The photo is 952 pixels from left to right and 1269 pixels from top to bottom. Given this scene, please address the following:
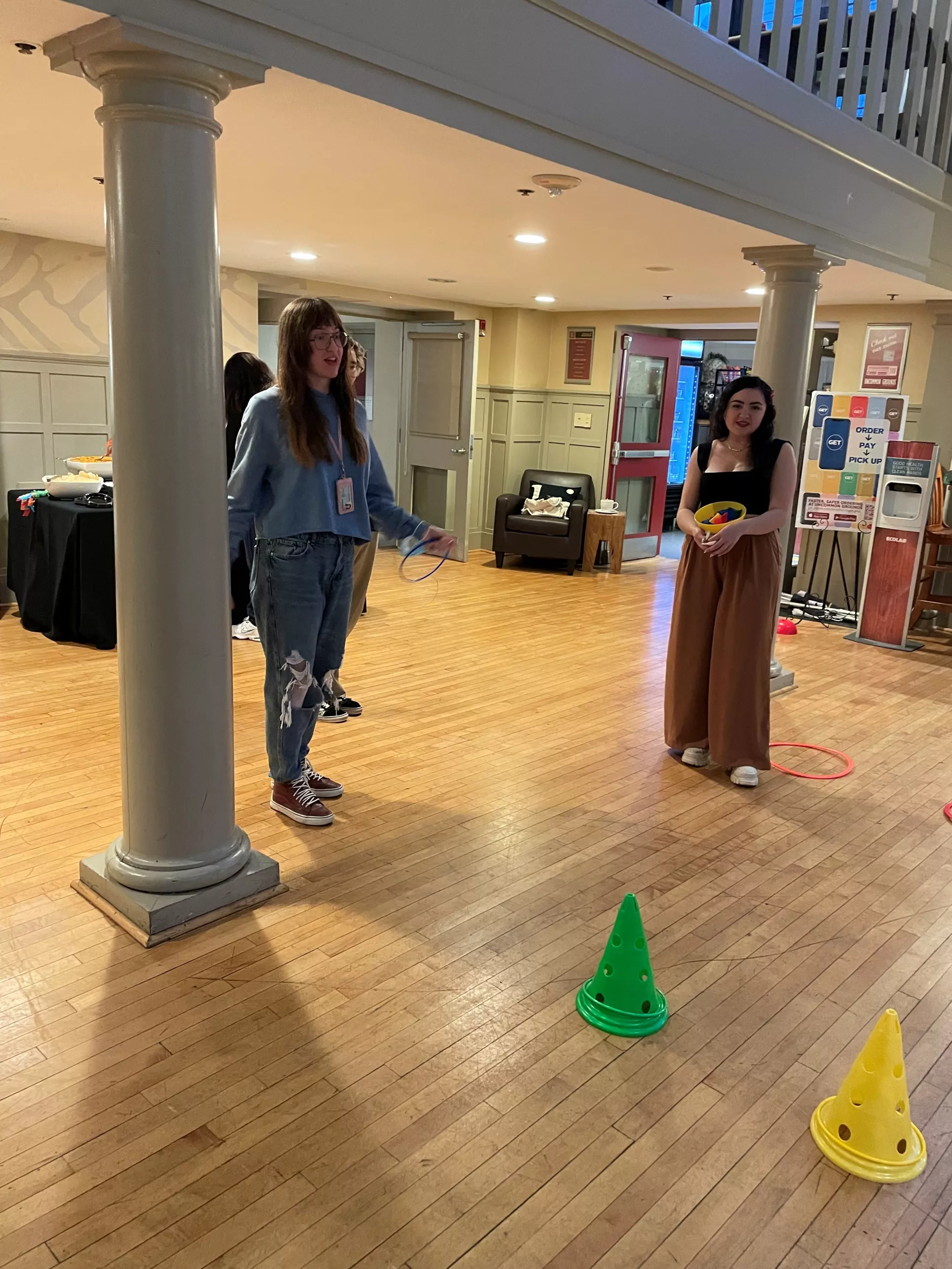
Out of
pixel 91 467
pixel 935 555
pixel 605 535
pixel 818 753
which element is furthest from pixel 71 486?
pixel 935 555

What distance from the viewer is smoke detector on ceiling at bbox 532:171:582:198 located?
334cm

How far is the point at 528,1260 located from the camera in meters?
1.67

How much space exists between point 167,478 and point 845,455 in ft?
18.5

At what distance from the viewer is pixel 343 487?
2.94m

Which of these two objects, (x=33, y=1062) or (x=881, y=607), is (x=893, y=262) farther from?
(x=33, y=1062)

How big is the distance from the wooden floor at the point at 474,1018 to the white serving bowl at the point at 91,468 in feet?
6.45

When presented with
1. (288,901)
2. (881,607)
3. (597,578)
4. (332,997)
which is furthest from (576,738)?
(597,578)

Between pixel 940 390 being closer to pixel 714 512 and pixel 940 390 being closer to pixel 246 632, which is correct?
pixel 714 512

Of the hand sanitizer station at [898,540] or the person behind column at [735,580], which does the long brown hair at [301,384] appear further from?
the hand sanitizer station at [898,540]

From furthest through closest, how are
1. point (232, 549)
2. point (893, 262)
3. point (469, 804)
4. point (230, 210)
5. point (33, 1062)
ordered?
point (893, 262) → point (230, 210) → point (469, 804) → point (232, 549) → point (33, 1062)

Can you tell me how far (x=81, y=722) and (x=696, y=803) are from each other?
101 inches

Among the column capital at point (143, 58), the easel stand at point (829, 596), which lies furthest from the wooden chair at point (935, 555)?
the column capital at point (143, 58)

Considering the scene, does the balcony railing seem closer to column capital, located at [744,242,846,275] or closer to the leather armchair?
column capital, located at [744,242,846,275]

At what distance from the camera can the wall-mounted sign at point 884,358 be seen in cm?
688
